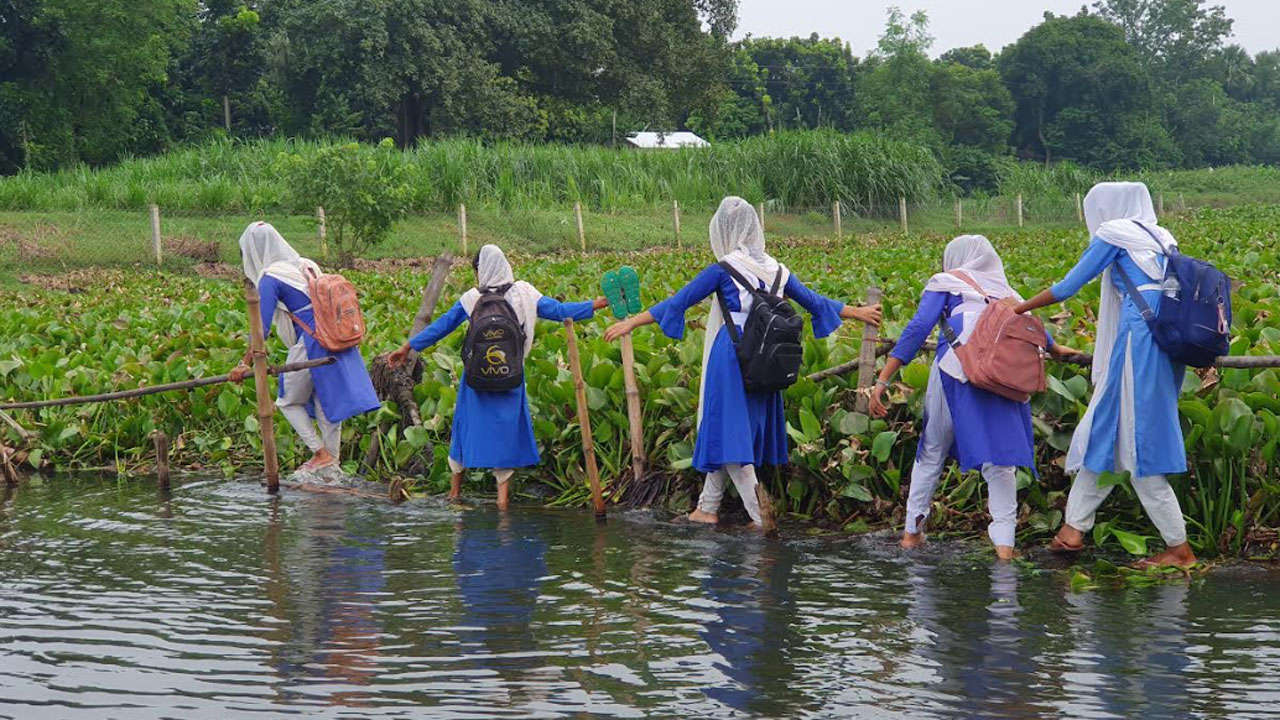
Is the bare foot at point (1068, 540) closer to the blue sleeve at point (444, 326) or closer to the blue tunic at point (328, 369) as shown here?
the blue sleeve at point (444, 326)

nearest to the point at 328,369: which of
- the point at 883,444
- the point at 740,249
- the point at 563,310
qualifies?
the point at 563,310

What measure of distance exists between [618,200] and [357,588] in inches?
1010

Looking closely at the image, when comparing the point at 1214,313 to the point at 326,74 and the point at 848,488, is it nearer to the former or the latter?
the point at 848,488

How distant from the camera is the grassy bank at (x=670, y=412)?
256 inches

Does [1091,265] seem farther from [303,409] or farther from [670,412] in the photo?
[303,409]

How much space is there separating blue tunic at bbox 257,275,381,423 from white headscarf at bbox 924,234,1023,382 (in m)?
3.66

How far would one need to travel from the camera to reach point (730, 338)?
7000 mm

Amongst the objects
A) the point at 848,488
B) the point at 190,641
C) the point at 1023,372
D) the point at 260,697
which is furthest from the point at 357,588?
the point at 1023,372

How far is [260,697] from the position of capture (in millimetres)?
4738

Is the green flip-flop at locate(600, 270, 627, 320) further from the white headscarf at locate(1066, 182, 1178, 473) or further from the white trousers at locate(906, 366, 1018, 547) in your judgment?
the white headscarf at locate(1066, 182, 1178, 473)

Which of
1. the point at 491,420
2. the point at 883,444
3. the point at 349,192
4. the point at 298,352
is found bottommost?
the point at 883,444

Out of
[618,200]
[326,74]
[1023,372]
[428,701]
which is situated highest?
[326,74]

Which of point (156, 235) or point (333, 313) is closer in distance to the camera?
point (333, 313)

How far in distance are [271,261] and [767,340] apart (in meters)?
3.32
